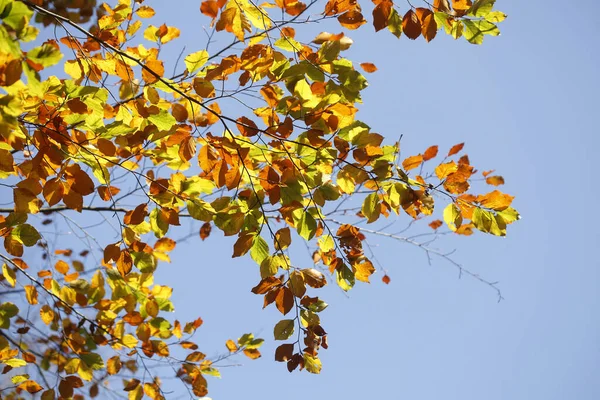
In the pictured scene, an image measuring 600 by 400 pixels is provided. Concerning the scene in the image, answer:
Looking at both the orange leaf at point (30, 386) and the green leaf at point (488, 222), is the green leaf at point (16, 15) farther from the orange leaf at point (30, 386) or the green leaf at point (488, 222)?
the orange leaf at point (30, 386)

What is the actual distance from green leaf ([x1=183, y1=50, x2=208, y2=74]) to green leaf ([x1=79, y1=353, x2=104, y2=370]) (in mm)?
1389

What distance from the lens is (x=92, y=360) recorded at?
2195 mm

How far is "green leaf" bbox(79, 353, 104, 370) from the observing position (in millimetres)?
2182

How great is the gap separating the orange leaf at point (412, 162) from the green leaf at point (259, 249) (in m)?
0.54

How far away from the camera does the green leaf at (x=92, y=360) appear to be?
218 cm

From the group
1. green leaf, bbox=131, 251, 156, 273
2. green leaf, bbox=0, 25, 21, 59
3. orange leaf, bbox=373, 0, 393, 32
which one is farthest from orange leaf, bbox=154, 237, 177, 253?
green leaf, bbox=0, 25, 21, 59

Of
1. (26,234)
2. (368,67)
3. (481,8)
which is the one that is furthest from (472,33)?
(26,234)

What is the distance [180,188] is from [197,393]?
1382 millimetres

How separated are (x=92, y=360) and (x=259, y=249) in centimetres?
120

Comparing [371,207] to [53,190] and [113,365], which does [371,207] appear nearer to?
[53,190]

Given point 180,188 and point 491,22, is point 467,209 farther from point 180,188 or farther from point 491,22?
point 180,188

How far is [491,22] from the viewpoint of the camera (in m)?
1.48

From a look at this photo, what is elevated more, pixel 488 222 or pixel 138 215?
pixel 138 215

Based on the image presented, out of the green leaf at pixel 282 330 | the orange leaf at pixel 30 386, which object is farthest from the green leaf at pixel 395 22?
the orange leaf at pixel 30 386
